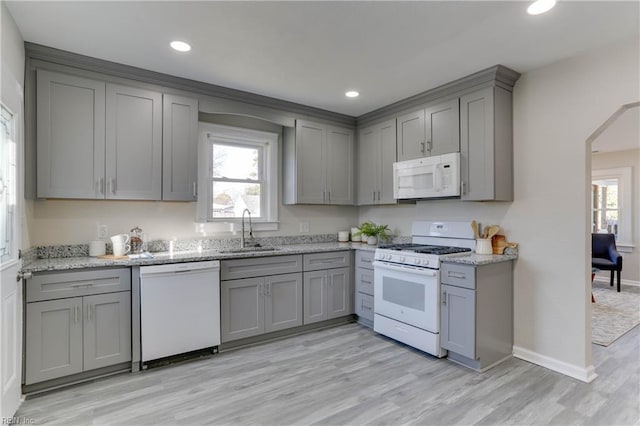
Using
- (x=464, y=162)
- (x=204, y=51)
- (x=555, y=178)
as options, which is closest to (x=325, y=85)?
(x=204, y=51)

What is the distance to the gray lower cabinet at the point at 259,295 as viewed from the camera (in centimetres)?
314

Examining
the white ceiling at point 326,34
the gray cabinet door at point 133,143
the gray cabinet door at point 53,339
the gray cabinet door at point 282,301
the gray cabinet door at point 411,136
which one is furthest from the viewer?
the gray cabinet door at point 411,136

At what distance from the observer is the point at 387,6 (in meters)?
2.07

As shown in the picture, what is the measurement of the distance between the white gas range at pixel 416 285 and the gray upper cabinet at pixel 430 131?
79 cm

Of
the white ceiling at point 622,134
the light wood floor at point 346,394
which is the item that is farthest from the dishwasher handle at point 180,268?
the white ceiling at point 622,134

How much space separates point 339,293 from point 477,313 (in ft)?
5.03

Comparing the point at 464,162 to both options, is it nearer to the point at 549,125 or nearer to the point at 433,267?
the point at 549,125

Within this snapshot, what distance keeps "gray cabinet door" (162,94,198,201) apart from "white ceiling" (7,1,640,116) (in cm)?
29

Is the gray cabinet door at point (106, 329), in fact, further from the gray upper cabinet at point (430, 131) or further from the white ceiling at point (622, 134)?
the white ceiling at point (622, 134)

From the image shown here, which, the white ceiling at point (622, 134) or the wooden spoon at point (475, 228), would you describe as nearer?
the wooden spoon at point (475, 228)

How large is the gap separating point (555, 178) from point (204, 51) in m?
2.98

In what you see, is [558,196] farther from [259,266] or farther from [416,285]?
[259,266]

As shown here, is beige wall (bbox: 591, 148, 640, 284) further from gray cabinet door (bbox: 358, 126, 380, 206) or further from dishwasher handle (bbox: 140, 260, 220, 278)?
dishwasher handle (bbox: 140, 260, 220, 278)

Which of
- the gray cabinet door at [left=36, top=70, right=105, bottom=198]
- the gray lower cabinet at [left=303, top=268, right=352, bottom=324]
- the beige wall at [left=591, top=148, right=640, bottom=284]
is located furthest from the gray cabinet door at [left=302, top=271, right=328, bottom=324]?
the beige wall at [left=591, top=148, right=640, bottom=284]
